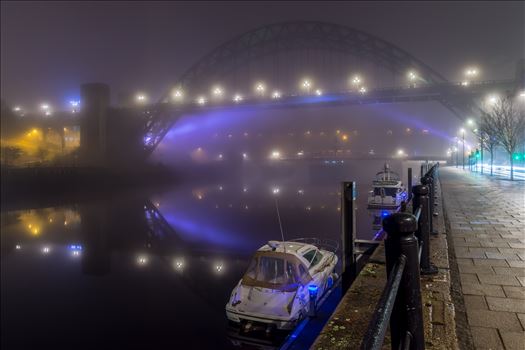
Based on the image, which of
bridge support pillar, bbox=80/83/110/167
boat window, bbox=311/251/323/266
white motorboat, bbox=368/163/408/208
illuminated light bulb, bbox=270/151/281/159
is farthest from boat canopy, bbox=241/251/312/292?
illuminated light bulb, bbox=270/151/281/159

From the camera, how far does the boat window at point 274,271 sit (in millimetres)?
9828

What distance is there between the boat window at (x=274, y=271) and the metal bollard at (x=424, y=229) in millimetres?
5140

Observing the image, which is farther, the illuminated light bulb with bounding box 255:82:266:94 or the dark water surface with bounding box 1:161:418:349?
the illuminated light bulb with bounding box 255:82:266:94

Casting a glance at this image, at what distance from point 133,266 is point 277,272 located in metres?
12.2

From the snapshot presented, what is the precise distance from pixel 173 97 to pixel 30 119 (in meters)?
31.2

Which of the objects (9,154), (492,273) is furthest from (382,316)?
(9,154)

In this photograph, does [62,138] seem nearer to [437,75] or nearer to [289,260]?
[437,75]

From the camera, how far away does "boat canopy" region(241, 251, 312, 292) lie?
9727mm

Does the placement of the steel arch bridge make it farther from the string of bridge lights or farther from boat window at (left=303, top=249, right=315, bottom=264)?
boat window at (left=303, top=249, right=315, bottom=264)

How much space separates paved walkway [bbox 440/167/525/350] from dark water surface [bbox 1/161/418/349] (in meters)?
6.86

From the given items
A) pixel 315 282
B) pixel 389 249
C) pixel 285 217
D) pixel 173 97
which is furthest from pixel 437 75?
pixel 389 249

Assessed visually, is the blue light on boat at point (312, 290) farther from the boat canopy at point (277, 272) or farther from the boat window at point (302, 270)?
the boat window at point (302, 270)

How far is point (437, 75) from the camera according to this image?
7388 cm

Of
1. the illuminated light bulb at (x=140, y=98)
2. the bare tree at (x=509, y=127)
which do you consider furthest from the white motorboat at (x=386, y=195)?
the illuminated light bulb at (x=140, y=98)
